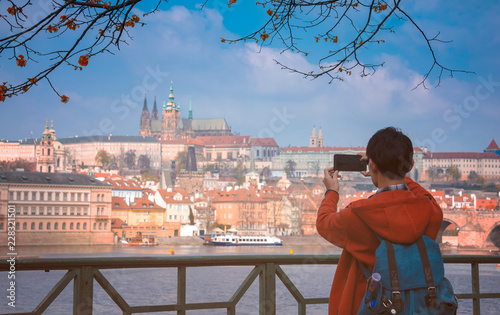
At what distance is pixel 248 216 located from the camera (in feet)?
160

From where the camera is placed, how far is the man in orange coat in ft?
3.51

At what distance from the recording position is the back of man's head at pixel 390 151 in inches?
42.8

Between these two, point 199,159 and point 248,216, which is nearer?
point 248,216

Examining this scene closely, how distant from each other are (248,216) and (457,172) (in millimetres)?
25817

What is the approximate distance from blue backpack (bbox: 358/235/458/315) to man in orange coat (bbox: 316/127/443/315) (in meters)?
0.02

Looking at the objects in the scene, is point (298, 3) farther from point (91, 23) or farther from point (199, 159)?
point (199, 159)

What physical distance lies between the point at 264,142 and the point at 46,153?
31825 mm

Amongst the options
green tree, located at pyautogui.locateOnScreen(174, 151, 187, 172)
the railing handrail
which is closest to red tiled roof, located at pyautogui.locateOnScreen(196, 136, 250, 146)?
green tree, located at pyautogui.locateOnScreen(174, 151, 187, 172)

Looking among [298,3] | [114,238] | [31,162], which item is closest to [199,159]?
[31,162]

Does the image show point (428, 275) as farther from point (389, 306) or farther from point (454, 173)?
point (454, 173)

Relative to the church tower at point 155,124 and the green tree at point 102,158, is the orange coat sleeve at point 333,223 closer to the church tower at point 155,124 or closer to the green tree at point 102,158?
the green tree at point 102,158

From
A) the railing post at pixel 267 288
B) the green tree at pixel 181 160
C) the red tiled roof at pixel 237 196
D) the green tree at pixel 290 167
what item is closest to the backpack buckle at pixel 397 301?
the railing post at pixel 267 288

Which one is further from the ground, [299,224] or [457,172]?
[457,172]

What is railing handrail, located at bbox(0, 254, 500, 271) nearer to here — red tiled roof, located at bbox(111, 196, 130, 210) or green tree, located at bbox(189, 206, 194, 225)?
red tiled roof, located at bbox(111, 196, 130, 210)
